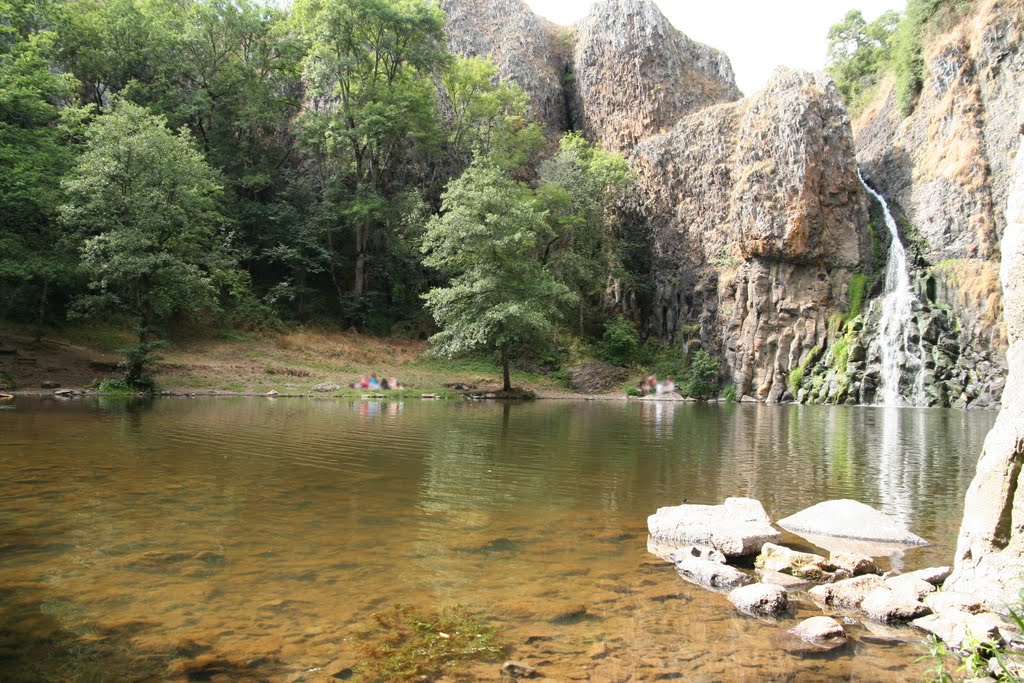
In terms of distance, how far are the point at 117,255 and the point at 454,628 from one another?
25551 millimetres

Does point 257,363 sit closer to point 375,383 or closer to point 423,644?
point 375,383

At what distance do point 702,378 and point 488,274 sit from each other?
15.5 metres

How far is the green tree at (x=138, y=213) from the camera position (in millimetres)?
25578

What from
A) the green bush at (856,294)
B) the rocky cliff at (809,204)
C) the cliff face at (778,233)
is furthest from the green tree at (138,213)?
the green bush at (856,294)

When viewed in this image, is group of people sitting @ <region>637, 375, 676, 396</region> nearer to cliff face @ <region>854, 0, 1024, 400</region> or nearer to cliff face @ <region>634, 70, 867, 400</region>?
cliff face @ <region>634, 70, 867, 400</region>

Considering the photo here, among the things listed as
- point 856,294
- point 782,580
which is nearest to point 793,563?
point 782,580

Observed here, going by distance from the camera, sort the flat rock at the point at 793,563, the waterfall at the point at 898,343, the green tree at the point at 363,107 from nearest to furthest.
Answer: the flat rock at the point at 793,563
the waterfall at the point at 898,343
the green tree at the point at 363,107

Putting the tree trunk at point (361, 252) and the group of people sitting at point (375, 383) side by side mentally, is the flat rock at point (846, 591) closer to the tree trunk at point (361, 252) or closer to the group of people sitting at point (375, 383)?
the group of people sitting at point (375, 383)

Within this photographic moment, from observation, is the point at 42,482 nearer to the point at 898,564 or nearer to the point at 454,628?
the point at 454,628

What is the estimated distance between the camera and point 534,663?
4.48 metres

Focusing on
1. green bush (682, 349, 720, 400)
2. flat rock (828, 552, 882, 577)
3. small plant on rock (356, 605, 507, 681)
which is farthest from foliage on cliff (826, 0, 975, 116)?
small plant on rock (356, 605, 507, 681)

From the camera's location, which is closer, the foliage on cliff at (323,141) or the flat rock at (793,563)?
the flat rock at (793,563)

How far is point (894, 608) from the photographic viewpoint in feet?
17.9

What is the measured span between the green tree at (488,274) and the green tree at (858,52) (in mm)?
37127
